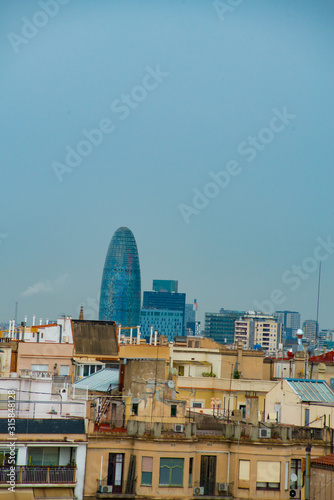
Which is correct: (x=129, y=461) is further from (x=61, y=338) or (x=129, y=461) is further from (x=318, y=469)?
(x=61, y=338)

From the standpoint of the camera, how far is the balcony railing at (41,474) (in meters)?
31.9

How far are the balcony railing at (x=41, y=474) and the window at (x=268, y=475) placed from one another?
6655 millimetres

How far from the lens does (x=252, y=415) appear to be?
36.1 metres

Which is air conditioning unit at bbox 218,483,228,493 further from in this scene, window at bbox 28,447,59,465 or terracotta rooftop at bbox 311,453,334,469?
window at bbox 28,447,59,465

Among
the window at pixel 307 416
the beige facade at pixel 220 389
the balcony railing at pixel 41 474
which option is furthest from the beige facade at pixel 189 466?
the beige facade at pixel 220 389

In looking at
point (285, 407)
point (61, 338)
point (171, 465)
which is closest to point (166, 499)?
point (171, 465)

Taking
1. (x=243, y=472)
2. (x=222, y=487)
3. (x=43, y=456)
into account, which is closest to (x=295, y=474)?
(x=243, y=472)

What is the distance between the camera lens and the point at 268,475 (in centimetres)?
3444

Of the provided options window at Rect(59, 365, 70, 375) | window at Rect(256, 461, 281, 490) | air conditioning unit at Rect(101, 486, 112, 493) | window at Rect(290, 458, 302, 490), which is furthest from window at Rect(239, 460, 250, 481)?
window at Rect(59, 365, 70, 375)

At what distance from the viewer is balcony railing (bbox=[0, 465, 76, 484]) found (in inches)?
1256

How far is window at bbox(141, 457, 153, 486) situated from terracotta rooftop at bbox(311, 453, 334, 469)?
5602 millimetres

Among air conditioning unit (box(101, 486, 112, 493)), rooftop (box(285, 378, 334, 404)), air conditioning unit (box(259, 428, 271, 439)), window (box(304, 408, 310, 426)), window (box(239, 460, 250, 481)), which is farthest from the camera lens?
rooftop (box(285, 378, 334, 404))

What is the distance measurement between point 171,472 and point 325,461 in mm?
5291

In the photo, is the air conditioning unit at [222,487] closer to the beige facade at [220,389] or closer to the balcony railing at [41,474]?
the balcony railing at [41,474]
